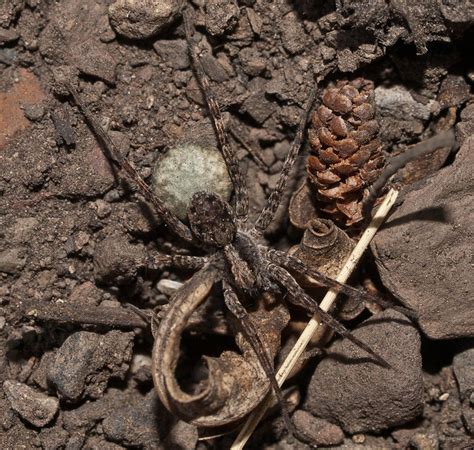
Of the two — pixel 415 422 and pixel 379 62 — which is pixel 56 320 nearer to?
pixel 415 422

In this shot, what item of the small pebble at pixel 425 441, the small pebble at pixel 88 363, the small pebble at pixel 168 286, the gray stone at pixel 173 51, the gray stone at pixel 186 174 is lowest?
the small pebble at pixel 425 441

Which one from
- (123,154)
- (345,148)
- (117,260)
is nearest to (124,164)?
(123,154)

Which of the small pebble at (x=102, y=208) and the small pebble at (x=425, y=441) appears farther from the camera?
the small pebble at (x=102, y=208)

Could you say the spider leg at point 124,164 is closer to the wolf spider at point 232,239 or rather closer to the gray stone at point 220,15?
the wolf spider at point 232,239

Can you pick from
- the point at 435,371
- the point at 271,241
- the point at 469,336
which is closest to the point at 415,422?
the point at 435,371

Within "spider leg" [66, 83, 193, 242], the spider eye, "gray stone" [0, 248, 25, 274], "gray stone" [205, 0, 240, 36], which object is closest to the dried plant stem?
the spider eye

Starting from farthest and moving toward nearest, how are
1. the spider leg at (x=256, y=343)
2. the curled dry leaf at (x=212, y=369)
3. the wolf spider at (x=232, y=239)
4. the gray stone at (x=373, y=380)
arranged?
the wolf spider at (x=232, y=239) → the gray stone at (x=373, y=380) → the spider leg at (x=256, y=343) → the curled dry leaf at (x=212, y=369)

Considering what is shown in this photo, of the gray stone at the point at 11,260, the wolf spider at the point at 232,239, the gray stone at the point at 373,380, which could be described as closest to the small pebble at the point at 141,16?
the wolf spider at the point at 232,239
